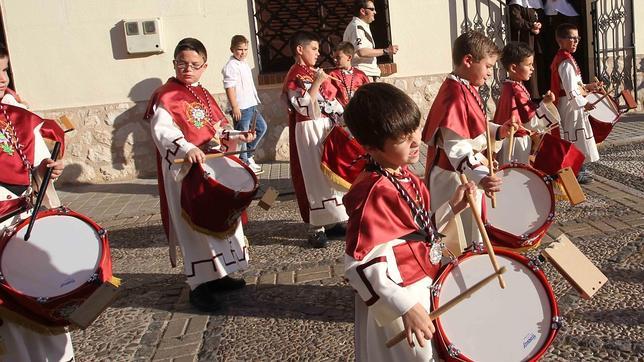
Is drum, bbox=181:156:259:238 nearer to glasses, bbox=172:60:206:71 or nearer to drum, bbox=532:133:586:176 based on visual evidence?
glasses, bbox=172:60:206:71

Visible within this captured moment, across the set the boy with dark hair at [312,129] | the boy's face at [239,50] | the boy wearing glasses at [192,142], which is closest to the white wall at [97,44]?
the boy's face at [239,50]

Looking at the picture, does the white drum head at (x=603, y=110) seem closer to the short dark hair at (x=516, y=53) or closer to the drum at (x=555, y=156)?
the short dark hair at (x=516, y=53)

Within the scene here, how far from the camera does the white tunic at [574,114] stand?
6184 mm

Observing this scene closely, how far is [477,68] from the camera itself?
346cm

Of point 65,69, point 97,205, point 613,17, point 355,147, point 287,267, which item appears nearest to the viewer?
point 287,267

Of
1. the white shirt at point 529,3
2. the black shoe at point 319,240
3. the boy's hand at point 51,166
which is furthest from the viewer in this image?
the white shirt at point 529,3

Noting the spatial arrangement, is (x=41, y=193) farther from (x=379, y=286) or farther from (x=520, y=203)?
(x=520, y=203)

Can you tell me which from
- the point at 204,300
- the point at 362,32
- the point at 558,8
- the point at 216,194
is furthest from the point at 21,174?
the point at 558,8

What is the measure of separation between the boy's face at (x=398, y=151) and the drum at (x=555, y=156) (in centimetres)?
227

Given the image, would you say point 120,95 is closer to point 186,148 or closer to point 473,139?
point 186,148

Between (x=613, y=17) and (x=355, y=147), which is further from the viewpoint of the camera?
(x=613, y=17)

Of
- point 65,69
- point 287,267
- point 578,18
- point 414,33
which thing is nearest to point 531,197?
point 287,267

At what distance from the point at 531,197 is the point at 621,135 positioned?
598cm

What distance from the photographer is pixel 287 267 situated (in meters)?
4.69
